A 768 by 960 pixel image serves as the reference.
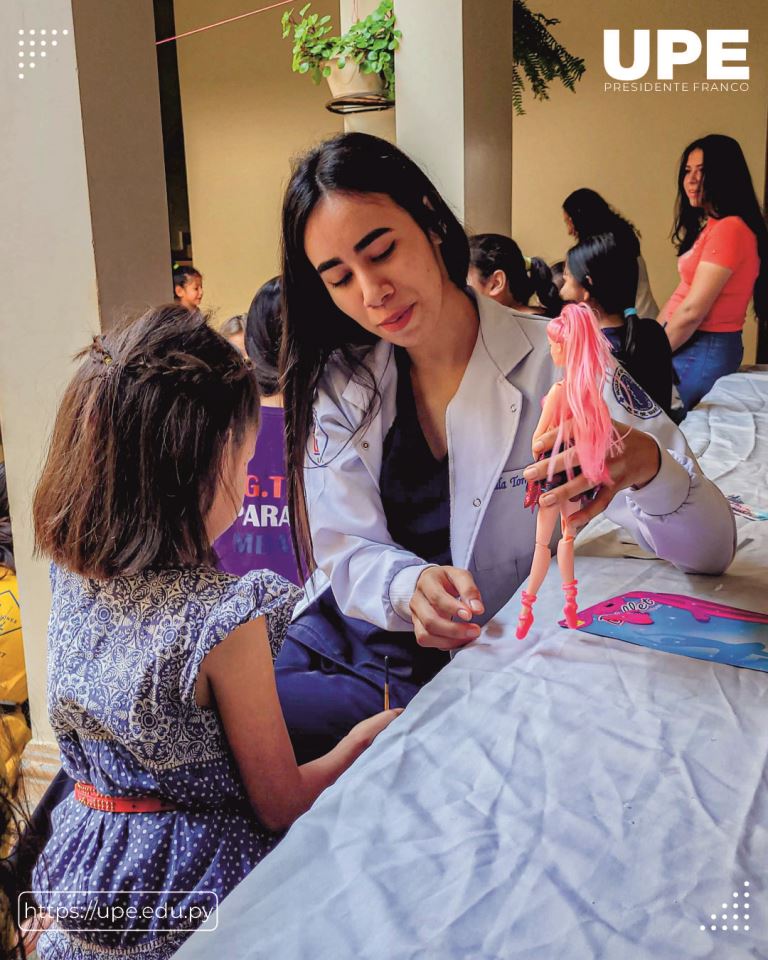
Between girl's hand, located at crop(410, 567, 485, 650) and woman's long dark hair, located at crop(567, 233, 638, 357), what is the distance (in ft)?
5.07

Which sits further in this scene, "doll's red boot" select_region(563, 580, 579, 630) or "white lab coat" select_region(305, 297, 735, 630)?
"white lab coat" select_region(305, 297, 735, 630)

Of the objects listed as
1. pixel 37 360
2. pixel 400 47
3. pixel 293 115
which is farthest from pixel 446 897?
pixel 293 115

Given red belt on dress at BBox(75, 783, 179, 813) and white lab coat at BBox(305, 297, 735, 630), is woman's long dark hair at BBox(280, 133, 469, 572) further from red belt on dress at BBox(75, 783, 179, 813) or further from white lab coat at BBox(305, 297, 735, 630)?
red belt on dress at BBox(75, 783, 179, 813)

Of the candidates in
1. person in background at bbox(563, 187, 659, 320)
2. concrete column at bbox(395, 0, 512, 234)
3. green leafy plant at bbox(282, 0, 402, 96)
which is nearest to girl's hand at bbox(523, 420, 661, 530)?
concrete column at bbox(395, 0, 512, 234)

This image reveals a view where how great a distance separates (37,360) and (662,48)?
4701 mm

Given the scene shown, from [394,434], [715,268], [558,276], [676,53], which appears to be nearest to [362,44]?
[558,276]

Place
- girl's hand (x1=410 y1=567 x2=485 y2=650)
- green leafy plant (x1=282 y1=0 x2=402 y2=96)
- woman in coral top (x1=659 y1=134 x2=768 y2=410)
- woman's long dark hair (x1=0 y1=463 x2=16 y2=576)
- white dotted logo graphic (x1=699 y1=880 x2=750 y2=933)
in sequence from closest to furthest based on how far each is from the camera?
white dotted logo graphic (x1=699 y1=880 x2=750 y2=933), girl's hand (x1=410 y1=567 x2=485 y2=650), woman's long dark hair (x1=0 y1=463 x2=16 y2=576), green leafy plant (x1=282 y1=0 x2=402 y2=96), woman in coral top (x1=659 y1=134 x2=768 y2=410)

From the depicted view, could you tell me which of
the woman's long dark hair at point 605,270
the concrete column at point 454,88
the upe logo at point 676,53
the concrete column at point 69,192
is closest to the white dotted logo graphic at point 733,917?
the concrete column at point 69,192

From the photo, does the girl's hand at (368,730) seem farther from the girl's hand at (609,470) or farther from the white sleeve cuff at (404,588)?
the girl's hand at (609,470)

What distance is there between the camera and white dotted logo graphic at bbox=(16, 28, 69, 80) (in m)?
1.48

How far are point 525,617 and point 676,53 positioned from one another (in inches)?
201

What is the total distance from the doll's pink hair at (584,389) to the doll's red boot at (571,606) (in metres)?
0.13

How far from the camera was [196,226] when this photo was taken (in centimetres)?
624

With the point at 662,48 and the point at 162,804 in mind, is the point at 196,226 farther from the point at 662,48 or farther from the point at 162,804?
the point at 162,804
